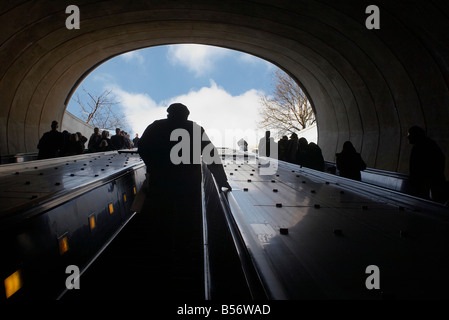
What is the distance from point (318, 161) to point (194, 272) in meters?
6.01

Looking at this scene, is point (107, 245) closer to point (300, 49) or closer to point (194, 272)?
point (194, 272)

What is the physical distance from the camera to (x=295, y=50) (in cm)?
1367

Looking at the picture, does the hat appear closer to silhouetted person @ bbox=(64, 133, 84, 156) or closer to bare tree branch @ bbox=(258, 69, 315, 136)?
silhouetted person @ bbox=(64, 133, 84, 156)

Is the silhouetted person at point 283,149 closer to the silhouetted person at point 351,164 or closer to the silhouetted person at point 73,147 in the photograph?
the silhouetted person at point 351,164

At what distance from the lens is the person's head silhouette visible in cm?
339

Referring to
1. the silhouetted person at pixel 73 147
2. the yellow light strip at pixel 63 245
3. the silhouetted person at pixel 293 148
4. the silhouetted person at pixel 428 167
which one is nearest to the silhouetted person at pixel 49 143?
the silhouetted person at pixel 73 147

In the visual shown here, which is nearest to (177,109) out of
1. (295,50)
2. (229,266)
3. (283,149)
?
(229,266)

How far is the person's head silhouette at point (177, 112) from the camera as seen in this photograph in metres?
3.39

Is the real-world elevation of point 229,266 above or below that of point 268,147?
below

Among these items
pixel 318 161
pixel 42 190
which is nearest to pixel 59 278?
pixel 42 190

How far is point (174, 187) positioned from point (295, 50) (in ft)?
40.9

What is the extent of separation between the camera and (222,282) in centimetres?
313

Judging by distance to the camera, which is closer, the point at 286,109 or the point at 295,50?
the point at 295,50

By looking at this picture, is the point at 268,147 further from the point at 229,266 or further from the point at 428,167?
the point at 229,266
